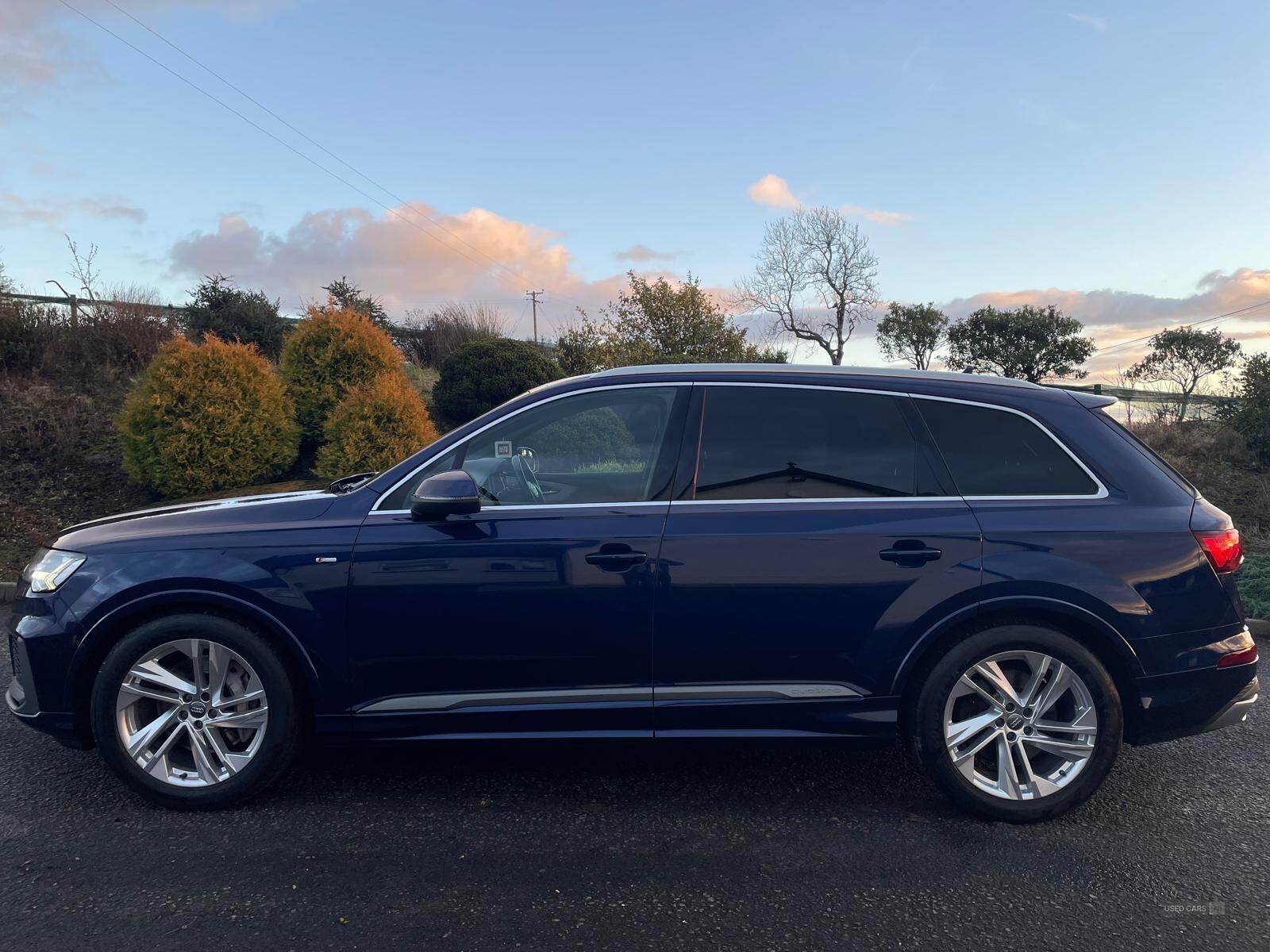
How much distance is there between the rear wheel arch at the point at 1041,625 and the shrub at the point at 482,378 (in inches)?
419

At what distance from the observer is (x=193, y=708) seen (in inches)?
135

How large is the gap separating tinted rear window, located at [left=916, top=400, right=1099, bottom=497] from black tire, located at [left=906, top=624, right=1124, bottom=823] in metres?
0.56

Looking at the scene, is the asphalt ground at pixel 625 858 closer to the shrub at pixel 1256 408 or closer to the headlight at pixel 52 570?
the headlight at pixel 52 570

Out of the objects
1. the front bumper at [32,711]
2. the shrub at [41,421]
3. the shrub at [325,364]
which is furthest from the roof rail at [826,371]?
the shrub at [41,421]

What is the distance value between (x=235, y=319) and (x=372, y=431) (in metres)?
8.75

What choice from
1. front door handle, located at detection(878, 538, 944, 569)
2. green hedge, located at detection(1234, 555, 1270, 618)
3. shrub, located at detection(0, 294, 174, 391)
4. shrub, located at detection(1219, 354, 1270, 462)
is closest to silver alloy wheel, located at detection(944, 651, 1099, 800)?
front door handle, located at detection(878, 538, 944, 569)

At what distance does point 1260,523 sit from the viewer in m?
9.98

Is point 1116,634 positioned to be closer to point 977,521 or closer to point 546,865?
point 977,521

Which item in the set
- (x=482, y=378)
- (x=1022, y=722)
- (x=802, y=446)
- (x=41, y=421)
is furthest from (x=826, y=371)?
(x=41, y=421)

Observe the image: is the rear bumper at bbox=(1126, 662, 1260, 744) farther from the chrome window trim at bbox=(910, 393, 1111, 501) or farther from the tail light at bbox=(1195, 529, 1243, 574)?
the chrome window trim at bbox=(910, 393, 1111, 501)

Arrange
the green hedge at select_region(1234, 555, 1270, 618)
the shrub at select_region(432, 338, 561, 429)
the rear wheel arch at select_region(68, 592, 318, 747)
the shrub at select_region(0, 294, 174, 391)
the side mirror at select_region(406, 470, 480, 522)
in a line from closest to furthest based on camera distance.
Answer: the side mirror at select_region(406, 470, 480, 522) → the rear wheel arch at select_region(68, 592, 318, 747) → the green hedge at select_region(1234, 555, 1270, 618) → the shrub at select_region(0, 294, 174, 391) → the shrub at select_region(432, 338, 561, 429)

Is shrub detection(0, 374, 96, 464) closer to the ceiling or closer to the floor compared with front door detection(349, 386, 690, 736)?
closer to the ceiling

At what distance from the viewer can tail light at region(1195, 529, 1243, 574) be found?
3330 millimetres

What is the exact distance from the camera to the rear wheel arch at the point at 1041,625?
10.8 ft
